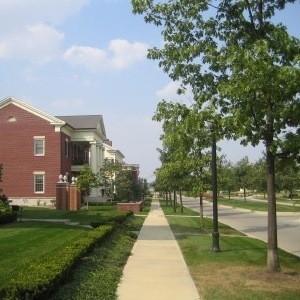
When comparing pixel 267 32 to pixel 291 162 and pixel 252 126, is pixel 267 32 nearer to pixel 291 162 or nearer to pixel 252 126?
pixel 252 126

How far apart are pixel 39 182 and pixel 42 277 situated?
40118 mm

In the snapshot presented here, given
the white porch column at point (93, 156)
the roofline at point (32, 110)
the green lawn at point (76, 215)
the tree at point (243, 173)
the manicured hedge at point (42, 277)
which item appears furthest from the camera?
the tree at point (243, 173)

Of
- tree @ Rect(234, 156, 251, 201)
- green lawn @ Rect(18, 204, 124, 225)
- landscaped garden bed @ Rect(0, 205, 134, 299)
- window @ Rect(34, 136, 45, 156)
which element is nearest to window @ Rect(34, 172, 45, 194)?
window @ Rect(34, 136, 45, 156)

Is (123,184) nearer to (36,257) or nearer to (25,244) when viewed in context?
(25,244)

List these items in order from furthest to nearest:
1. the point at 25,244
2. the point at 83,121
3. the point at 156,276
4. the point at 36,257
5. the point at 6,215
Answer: the point at 83,121, the point at 6,215, the point at 25,244, the point at 36,257, the point at 156,276

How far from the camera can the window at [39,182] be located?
1837 inches

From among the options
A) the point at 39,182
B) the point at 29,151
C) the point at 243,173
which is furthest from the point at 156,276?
the point at 243,173

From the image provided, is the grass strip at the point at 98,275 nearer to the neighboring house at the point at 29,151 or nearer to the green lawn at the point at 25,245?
the green lawn at the point at 25,245

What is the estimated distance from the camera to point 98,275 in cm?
1018

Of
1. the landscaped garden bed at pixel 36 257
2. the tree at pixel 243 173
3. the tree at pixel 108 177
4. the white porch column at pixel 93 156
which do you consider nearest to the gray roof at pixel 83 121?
the white porch column at pixel 93 156

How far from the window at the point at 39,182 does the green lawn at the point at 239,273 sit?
31295 mm

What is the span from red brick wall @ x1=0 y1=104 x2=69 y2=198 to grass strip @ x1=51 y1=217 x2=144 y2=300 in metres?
32.0

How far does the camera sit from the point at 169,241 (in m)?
18.5

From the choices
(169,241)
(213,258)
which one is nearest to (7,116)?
(169,241)
